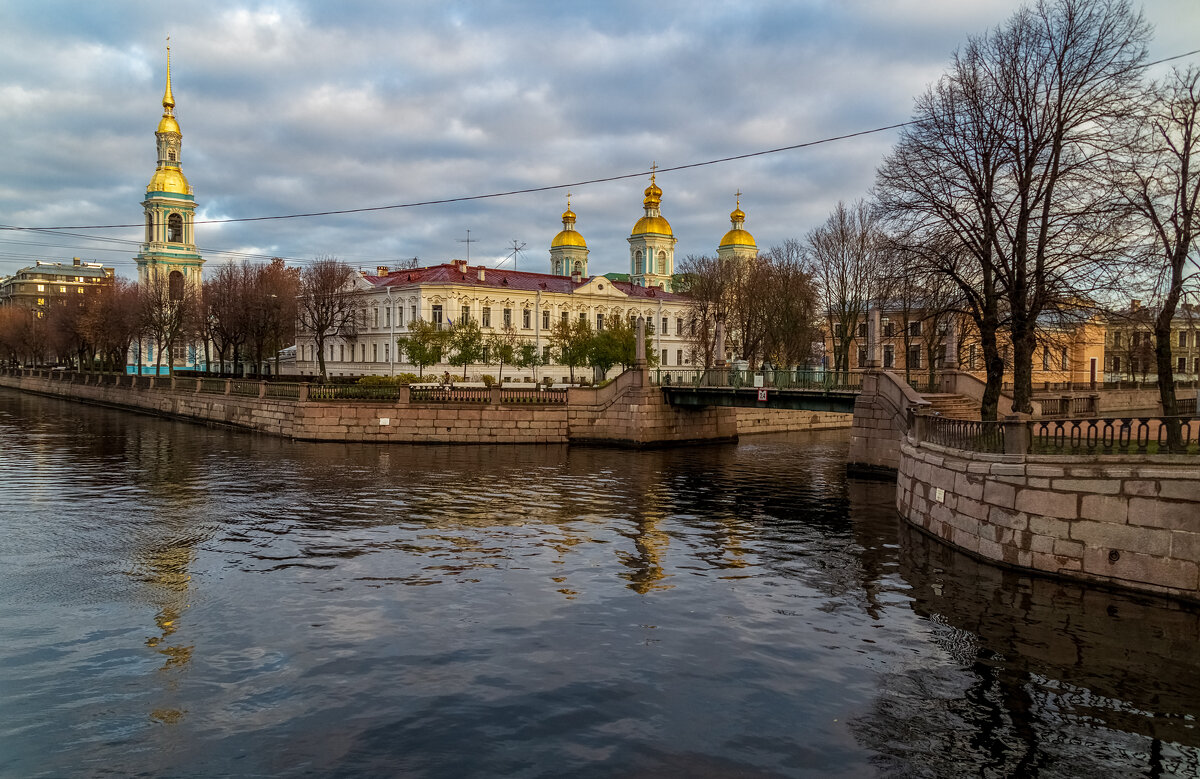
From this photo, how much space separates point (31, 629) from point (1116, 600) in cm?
1868

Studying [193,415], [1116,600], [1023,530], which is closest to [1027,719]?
[1116,600]

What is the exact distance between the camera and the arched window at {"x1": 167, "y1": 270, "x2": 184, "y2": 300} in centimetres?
8304

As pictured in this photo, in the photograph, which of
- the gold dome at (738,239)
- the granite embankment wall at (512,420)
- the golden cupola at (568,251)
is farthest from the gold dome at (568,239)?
the granite embankment wall at (512,420)

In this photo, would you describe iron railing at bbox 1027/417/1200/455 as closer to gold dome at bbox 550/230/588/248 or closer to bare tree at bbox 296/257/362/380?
bare tree at bbox 296/257/362/380

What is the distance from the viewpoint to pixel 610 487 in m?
31.6

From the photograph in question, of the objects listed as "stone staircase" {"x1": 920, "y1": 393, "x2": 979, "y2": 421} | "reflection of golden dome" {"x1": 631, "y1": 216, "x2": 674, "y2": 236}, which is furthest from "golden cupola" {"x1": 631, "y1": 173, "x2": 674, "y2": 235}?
"stone staircase" {"x1": 920, "y1": 393, "x2": 979, "y2": 421}

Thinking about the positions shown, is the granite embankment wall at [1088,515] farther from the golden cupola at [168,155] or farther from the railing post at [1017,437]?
the golden cupola at [168,155]

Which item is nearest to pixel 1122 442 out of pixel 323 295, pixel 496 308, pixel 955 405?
pixel 955 405

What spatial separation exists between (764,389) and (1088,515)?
24336 mm

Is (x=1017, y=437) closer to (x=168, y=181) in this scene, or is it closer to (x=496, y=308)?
(x=496, y=308)

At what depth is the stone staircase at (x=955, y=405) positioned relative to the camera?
117ft

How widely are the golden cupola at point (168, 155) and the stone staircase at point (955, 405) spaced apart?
345 feet

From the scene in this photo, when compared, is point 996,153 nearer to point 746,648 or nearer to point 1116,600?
point 1116,600

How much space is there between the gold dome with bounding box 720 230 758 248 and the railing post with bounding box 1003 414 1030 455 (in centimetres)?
9207
